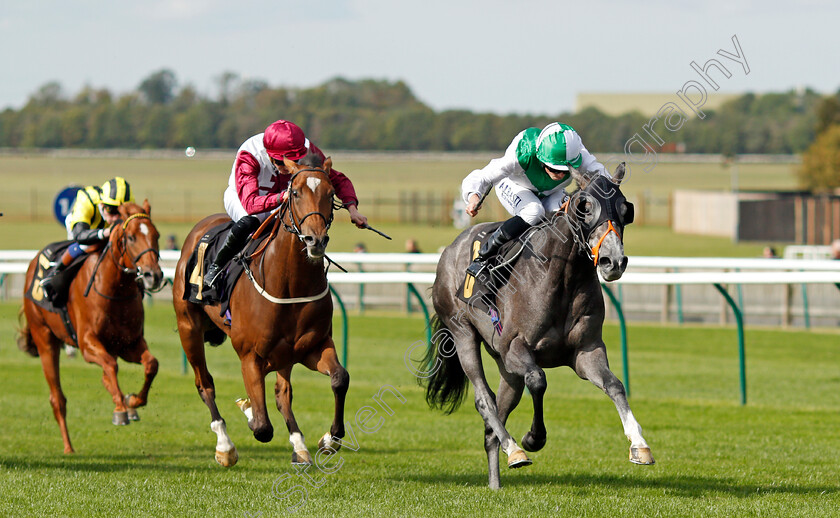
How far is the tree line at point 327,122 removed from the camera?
49.4 m

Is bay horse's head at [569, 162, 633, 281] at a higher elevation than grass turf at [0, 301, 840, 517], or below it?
higher

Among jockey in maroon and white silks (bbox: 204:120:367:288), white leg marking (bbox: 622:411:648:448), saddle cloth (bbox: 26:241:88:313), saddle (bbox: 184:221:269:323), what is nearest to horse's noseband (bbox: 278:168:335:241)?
jockey in maroon and white silks (bbox: 204:120:367:288)

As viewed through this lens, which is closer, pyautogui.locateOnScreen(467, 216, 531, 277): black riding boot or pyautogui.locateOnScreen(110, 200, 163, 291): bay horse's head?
pyautogui.locateOnScreen(467, 216, 531, 277): black riding boot

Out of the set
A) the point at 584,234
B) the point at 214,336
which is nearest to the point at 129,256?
the point at 214,336

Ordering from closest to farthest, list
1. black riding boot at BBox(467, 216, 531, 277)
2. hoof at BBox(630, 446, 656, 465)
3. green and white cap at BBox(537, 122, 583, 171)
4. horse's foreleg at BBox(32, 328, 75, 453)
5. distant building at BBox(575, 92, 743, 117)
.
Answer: hoof at BBox(630, 446, 656, 465)
green and white cap at BBox(537, 122, 583, 171)
black riding boot at BBox(467, 216, 531, 277)
horse's foreleg at BBox(32, 328, 75, 453)
distant building at BBox(575, 92, 743, 117)

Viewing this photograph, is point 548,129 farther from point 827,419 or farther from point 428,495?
point 827,419

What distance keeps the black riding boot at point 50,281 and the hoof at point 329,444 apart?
3050 mm

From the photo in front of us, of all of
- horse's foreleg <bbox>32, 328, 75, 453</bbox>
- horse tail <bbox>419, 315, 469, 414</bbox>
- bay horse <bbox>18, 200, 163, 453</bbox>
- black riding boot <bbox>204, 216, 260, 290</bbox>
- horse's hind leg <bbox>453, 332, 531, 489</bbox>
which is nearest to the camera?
horse's hind leg <bbox>453, 332, 531, 489</bbox>

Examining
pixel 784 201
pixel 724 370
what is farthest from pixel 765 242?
pixel 724 370

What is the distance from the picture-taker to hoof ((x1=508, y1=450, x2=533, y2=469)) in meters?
4.84

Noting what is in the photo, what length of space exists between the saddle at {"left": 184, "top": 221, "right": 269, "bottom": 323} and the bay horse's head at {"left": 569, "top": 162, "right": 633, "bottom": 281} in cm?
172

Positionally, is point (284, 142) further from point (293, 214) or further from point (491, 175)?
point (491, 175)

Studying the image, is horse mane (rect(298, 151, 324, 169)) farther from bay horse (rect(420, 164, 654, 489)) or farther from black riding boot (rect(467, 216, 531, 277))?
bay horse (rect(420, 164, 654, 489))

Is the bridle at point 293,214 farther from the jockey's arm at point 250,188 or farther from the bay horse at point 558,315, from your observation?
the bay horse at point 558,315
